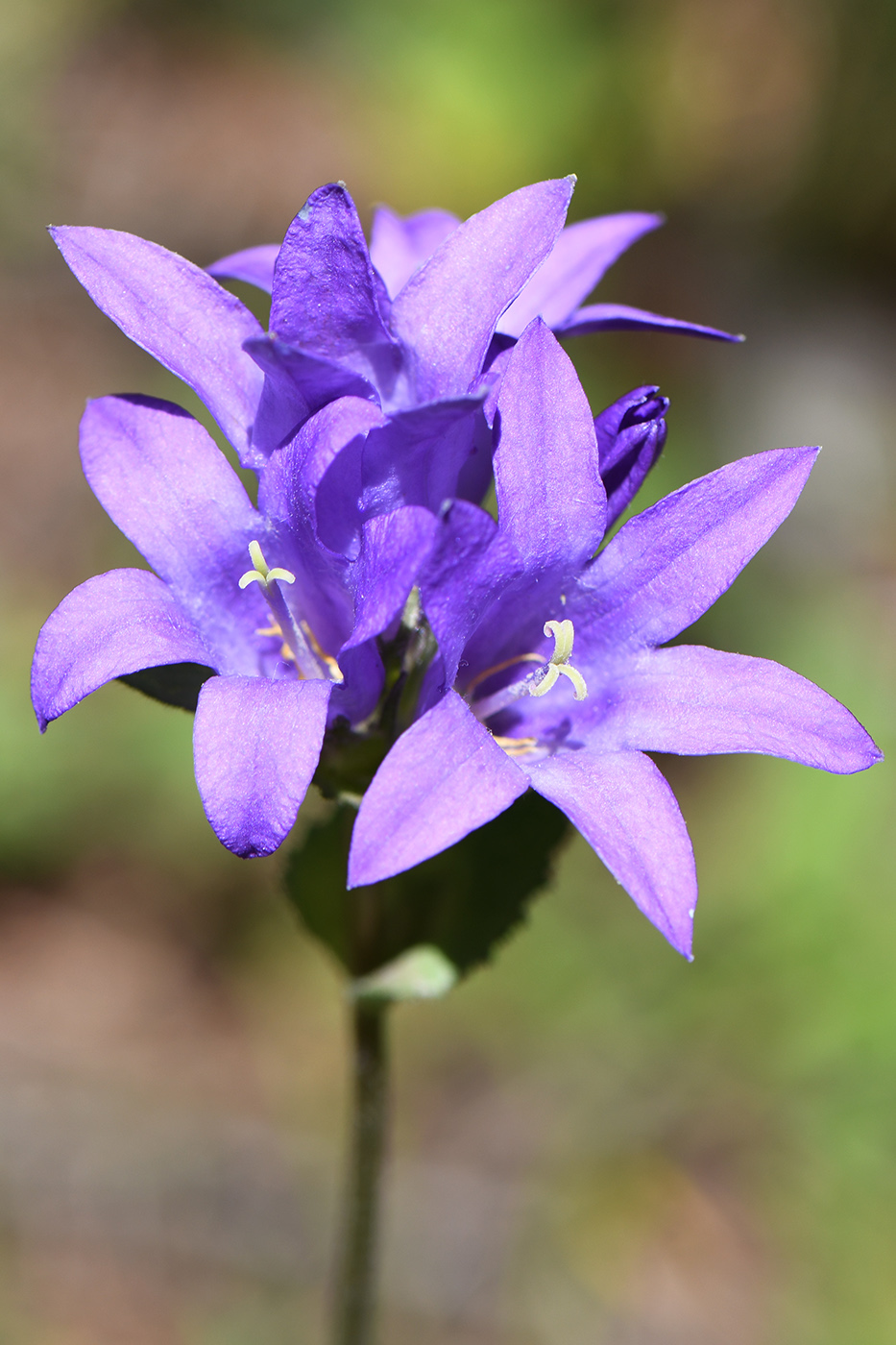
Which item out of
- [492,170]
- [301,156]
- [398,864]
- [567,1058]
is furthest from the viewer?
[301,156]

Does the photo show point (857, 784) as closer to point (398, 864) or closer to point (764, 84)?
point (398, 864)

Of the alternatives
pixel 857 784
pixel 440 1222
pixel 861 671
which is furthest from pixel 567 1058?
pixel 861 671

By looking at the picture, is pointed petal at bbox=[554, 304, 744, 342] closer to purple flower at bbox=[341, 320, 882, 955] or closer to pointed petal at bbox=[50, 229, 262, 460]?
purple flower at bbox=[341, 320, 882, 955]

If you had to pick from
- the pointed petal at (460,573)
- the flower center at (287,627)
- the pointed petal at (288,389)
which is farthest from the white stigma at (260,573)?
the pointed petal at (460,573)

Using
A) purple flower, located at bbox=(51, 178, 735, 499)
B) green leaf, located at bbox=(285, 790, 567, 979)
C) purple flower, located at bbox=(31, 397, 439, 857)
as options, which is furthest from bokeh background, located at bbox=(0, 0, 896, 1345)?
purple flower, located at bbox=(51, 178, 735, 499)

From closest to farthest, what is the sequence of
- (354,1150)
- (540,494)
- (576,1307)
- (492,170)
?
(540,494)
(354,1150)
(576,1307)
(492,170)

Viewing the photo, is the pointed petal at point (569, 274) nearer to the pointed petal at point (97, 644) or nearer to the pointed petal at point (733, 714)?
the pointed petal at point (733, 714)

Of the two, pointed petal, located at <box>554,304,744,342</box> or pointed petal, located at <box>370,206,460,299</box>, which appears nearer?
pointed petal, located at <box>554,304,744,342</box>
